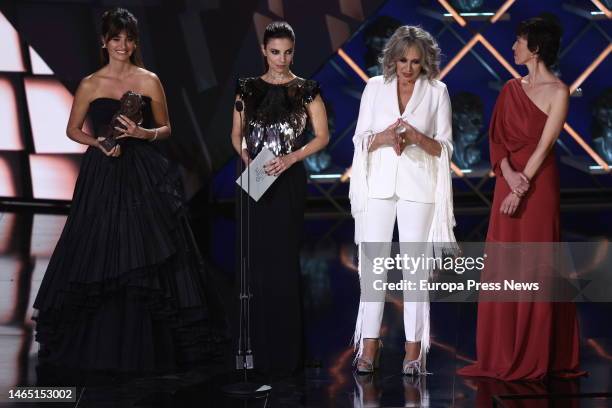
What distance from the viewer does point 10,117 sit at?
9023 millimetres

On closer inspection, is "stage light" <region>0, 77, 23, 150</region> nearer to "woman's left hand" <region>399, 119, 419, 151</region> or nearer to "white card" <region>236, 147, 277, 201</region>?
"white card" <region>236, 147, 277, 201</region>

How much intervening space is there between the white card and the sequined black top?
68 mm

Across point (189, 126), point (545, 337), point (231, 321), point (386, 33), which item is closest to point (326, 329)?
point (231, 321)

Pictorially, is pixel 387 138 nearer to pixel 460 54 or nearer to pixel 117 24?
pixel 117 24

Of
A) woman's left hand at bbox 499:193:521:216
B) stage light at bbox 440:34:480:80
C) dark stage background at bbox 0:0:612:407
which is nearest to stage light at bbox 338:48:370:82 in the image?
dark stage background at bbox 0:0:612:407

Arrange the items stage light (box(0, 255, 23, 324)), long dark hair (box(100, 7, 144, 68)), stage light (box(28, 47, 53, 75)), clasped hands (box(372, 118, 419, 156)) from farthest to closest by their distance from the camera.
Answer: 1. stage light (box(28, 47, 53, 75))
2. stage light (box(0, 255, 23, 324))
3. long dark hair (box(100, 7, 144, 68))
4. clasped hands (box(372, 118, 419, 156))

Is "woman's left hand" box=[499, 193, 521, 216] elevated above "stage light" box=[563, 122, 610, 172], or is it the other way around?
"stage light" box=[563, 122, 610, 172]

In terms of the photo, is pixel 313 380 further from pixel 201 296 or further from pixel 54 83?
pixel 54 83

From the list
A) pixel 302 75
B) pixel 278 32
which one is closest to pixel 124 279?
pixel 278 32

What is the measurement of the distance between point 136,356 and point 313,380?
687mm

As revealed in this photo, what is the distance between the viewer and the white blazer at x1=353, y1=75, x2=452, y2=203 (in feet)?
12.8

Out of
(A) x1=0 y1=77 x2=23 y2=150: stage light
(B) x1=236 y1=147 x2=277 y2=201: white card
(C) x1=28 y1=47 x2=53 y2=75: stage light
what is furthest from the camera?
(A) x1=0 y1=77 x2=23 y2=150: stage light

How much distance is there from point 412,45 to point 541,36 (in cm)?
47

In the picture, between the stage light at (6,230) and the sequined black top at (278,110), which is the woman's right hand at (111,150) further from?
the stage light at (6,230)
